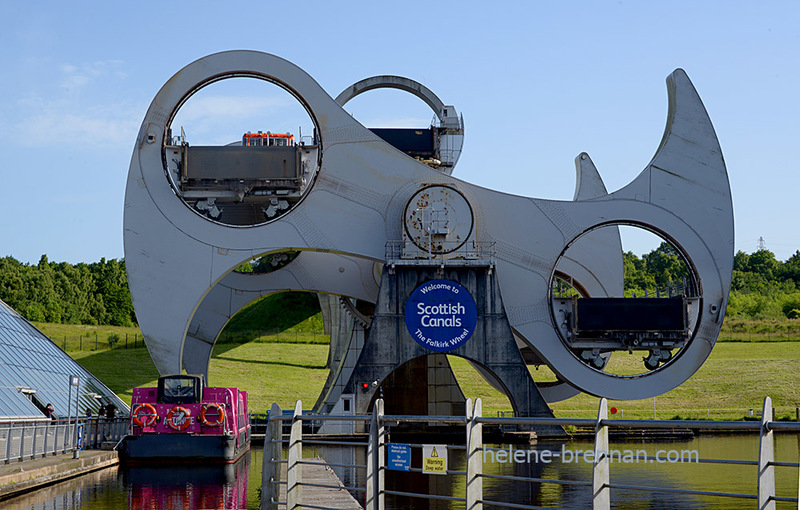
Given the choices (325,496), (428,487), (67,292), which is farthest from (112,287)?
(325,496)

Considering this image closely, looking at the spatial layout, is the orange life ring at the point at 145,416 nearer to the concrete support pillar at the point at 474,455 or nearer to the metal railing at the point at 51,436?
the metal railing at the point at 51,436

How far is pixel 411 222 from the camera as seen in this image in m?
34.5

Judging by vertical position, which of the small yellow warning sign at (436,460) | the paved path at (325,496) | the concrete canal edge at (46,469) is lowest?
the concrete canal edge at (46,469)

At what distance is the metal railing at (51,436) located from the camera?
1866 centimetres

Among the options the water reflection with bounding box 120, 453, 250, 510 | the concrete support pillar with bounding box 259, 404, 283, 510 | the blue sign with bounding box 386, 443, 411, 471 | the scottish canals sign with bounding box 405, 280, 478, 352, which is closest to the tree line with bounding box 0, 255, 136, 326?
the scottish canals sign with bounding box 405, 280, 478, 352

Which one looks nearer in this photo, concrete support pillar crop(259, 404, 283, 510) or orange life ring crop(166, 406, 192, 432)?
concrete support pillar crop(259, 404, 283, 510)

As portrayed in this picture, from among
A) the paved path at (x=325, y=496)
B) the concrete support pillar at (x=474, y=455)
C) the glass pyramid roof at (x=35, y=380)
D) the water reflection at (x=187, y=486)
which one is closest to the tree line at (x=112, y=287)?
the glass pyramid roof at (x=35, y=380)

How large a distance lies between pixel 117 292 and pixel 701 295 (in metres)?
72.4

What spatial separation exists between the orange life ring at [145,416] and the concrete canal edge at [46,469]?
1.21 meters

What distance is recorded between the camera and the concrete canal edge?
15875mm

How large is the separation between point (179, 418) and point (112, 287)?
76.3m

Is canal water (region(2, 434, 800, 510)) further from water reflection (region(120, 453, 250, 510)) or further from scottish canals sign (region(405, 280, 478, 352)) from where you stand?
scottish canals sign (region(405, 280, 478, 352))

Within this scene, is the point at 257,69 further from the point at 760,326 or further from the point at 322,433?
the point at 760,326

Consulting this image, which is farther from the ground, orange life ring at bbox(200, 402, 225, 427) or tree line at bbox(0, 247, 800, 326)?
tree line at bbox(0, 247, 800, 326)
